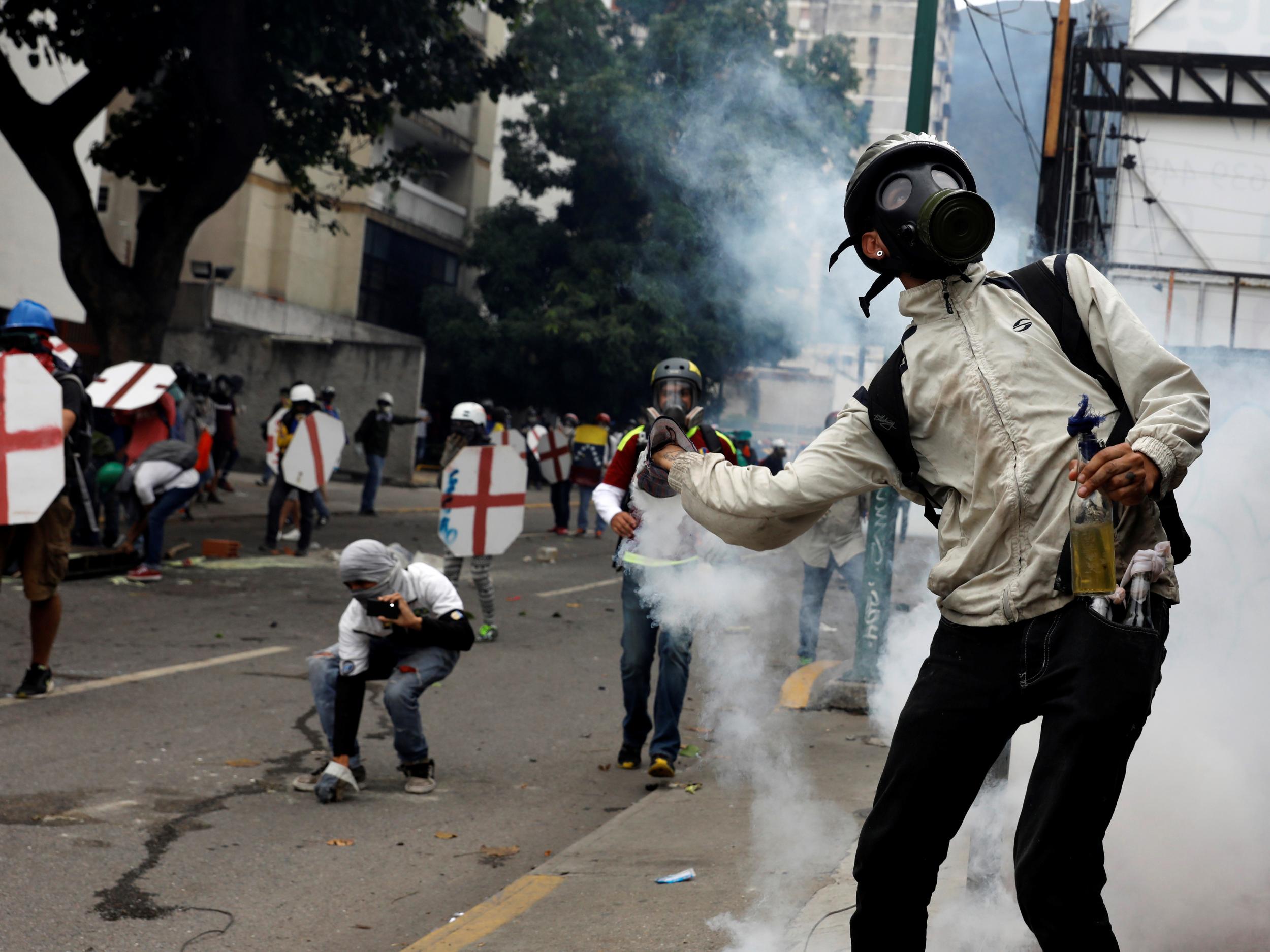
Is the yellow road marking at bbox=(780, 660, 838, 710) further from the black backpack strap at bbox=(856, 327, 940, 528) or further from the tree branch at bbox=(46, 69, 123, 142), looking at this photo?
the tree branch at bbox=(46, 69, 123, 142)

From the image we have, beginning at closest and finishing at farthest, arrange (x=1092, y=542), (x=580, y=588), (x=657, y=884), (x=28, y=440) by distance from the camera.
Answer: (x=1092, y=542) → (x=657, y=884) → (x=28, y=440) → (x=580, y=588)

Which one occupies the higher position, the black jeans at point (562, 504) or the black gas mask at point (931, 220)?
the black gas mask at point (931, 220)

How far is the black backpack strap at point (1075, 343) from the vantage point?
8.16 feet

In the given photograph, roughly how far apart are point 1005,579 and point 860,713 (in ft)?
14.8

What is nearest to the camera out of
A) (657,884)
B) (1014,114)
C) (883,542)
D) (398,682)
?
(657,884)

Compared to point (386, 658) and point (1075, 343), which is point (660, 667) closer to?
point (386, 658)

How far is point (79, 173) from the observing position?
1455 centimetres

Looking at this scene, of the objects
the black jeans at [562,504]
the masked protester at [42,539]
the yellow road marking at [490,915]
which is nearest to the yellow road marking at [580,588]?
the black jeans at [562,504]

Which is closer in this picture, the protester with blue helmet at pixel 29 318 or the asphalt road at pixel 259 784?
the asphalt road at pixel 259 784

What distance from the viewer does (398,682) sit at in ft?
18.0

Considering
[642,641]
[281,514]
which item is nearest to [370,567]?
[642,641]

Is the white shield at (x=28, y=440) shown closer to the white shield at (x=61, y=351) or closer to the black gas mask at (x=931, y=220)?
the white shield at (x=61, y=351)

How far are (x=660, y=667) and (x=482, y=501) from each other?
13.2ft

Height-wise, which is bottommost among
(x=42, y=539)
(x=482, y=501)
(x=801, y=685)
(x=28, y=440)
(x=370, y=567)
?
(x=801, y=685)
